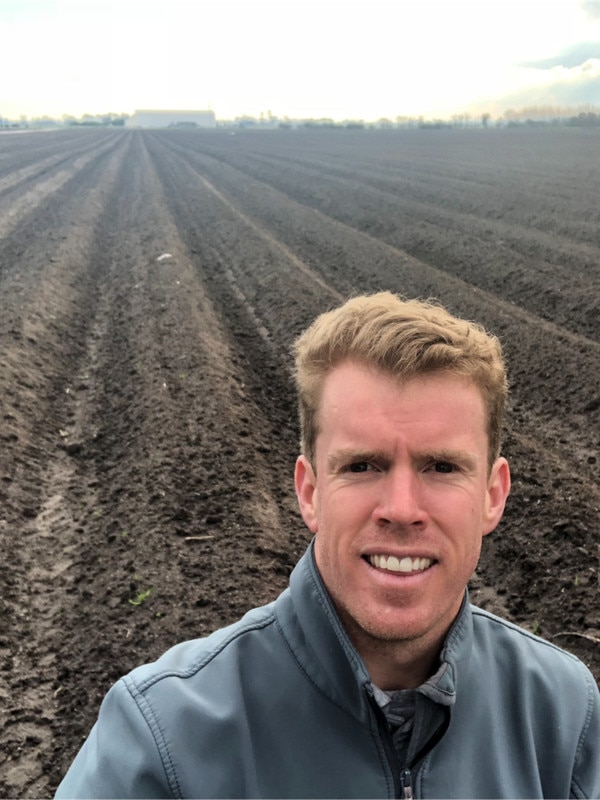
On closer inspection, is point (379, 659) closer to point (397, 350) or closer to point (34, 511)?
point (397, 350)

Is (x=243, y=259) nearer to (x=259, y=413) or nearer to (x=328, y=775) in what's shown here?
(x=259, y=413)

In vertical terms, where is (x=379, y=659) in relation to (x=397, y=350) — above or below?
below

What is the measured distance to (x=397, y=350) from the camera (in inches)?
75.4

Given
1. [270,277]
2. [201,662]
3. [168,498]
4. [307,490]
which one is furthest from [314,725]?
[270,277]

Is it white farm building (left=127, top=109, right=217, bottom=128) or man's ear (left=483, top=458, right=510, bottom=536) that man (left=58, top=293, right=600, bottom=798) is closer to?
man's ear (left=483, top=458, right=510, bottom=536)

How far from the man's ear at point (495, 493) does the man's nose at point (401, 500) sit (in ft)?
1.09

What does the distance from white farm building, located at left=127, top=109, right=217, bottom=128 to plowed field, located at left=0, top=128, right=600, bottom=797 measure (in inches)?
6559

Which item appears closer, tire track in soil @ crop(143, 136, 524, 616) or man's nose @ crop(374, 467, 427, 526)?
man's nose @ crop(374, 467, 427, 526)

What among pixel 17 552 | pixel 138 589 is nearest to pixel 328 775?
pixel 138 589

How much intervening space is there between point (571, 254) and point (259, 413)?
8.71m

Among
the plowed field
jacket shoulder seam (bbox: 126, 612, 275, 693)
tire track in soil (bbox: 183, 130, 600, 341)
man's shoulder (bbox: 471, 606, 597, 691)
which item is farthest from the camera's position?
tire track in soil (bbox: 183, 130, 600, 341)

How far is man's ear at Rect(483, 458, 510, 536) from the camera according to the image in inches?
83.9

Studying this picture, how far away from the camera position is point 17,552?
6.10 meters

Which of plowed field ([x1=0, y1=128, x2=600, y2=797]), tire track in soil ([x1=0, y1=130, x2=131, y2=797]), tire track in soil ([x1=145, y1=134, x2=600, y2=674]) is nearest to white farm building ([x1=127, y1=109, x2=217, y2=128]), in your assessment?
plowed field ([x1=0, y1=128, x2=600, y2=797])
